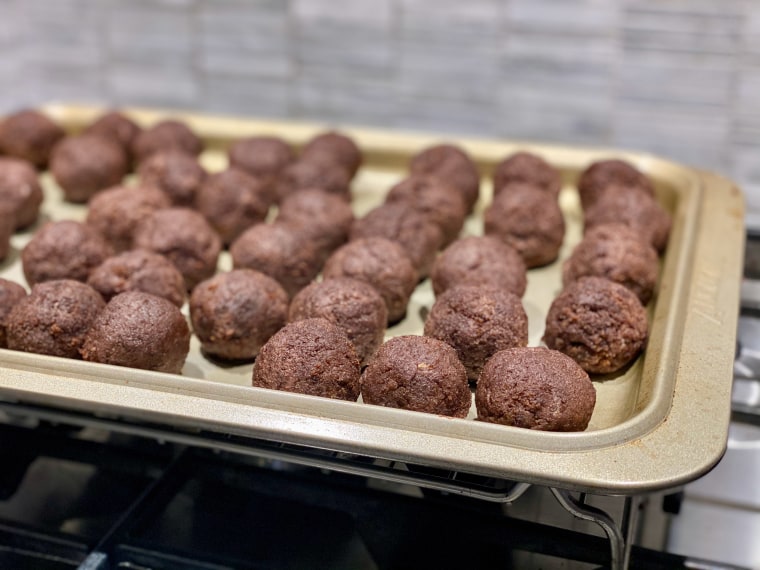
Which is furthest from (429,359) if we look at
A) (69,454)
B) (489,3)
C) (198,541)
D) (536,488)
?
(489,3)

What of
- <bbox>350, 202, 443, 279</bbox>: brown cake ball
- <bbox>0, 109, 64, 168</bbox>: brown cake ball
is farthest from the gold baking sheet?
<bbox>0, 109, 64, 168</bbox>: brown cake ball

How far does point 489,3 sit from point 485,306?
1750 mm

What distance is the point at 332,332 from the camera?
1813mm

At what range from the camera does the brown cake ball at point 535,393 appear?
164cm

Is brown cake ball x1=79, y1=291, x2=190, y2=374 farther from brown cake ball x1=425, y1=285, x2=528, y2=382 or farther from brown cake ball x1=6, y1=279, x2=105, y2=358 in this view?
brown cake ball x1=425, y1=285, x2=528, y2=382

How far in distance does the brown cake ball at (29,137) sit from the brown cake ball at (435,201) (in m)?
1.36

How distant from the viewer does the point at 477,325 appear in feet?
6.37

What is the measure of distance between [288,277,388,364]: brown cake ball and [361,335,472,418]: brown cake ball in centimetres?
23

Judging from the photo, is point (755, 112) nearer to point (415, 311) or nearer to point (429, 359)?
point (415, 311)

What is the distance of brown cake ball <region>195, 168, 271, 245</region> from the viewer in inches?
104

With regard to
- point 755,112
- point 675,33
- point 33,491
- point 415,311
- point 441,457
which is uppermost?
point 675,33

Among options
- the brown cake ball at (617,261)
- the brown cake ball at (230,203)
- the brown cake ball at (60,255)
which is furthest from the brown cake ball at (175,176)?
the brown cake ball at (617,261)

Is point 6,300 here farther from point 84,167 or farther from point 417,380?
point 417,380

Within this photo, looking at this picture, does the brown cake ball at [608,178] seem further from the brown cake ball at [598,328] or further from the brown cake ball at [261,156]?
the brown cake ball at [261,156]
